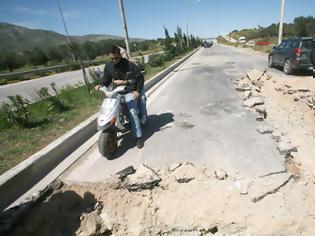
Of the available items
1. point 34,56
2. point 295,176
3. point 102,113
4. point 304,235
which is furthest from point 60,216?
point 34,56

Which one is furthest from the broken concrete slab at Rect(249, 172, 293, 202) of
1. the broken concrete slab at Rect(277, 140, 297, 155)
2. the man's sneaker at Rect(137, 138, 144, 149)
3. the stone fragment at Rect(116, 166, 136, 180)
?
the man's sneaker at Rect(137, 138, 144, 149)

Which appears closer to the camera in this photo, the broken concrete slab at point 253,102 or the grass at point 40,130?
the grass at point 40,130

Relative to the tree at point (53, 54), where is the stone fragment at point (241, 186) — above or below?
above

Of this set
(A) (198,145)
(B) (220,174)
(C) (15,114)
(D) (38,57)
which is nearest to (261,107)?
(A) (198,145)

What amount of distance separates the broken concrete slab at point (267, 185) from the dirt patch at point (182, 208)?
0.01 metres

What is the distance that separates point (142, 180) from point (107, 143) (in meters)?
1.16

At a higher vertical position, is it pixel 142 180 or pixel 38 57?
pixel 142 180

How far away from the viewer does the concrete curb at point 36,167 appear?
3.54m

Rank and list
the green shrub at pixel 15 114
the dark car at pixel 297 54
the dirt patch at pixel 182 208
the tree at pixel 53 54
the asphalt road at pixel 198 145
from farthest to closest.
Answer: the tree at pixel 53 54 → the dark car at pixel 297 54 → the green shrub at pixel 15 114 → the asphalt road at pixel 198 145 → the dirt patch at pixel 182 208

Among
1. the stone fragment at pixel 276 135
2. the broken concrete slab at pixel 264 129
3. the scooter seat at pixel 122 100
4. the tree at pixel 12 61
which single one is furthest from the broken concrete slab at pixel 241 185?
the tree at pixel 12 61

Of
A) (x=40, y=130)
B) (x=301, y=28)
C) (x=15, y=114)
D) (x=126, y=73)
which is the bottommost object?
(x=301, y=28)

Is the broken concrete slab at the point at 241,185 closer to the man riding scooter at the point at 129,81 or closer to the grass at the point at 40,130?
the man riding scooter at the point at 129,81

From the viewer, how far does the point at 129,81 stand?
482 centimetres

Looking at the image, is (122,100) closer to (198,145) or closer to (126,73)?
(126,73)
